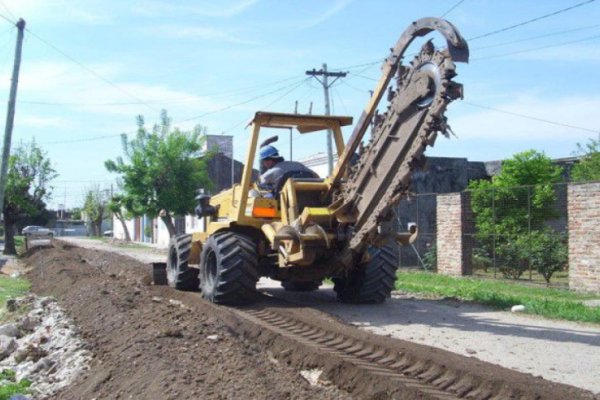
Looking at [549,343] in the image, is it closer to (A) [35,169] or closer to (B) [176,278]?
(B) [176,278]

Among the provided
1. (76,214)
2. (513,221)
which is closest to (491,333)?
(513,221)

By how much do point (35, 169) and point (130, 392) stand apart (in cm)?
2786

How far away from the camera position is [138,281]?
1631 cm

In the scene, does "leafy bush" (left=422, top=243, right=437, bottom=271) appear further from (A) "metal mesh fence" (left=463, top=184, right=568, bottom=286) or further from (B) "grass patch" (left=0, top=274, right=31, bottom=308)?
(B) "grass patch" (left=0, top=274, right=31, bottom=308)

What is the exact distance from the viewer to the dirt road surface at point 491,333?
723cm

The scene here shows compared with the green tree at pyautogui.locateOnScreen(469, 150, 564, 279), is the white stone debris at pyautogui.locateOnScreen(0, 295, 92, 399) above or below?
below

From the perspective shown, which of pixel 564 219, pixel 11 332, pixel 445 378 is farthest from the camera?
pixel 564 219

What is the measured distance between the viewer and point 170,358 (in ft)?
23.4

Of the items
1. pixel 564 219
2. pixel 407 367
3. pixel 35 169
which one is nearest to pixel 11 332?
pixel 407 367

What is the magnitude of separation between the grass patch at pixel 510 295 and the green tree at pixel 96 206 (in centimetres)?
6472

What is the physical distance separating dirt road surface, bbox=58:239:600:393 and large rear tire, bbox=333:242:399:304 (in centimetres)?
22

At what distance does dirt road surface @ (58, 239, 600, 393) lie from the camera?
723 centimetres

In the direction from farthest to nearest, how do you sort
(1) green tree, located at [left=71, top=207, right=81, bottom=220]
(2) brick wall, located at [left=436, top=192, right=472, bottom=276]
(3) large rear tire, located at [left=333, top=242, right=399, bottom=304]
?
(1) green tree, located at [left=71, top=207, right=81, bottom=220] < (2) brick wall, located at [left=436, top=192, right=472, bottom=276] < (3) large rear tire, located at [left=333, top=242, right=399, bottom=304]

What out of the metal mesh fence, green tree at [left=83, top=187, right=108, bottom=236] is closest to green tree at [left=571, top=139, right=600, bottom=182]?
the metal mesh fence
